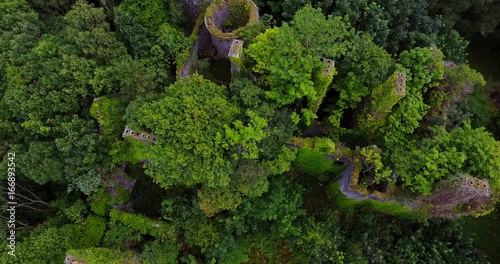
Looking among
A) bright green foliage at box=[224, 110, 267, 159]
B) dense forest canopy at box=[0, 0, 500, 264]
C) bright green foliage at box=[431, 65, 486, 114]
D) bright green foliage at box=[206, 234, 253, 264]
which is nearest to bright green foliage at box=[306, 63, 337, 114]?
dense forest canopy at box=[0, 0, 500, 264]

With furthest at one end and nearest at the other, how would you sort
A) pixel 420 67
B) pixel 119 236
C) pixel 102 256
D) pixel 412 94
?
1. pixel 119 236
2. pixel 412 94
3. pixel 420 67
4. pixel 102 256

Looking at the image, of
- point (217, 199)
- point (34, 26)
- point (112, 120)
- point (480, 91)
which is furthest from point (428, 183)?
point (34, 26)

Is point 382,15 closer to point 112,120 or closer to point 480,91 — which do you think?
point 480,91

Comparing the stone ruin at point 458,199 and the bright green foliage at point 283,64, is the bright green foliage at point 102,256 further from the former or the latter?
the stone ruin at point 458,199

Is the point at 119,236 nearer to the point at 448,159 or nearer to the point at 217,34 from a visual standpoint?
the point at 217,34

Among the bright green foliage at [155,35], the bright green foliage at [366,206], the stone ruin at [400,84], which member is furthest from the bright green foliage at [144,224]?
the stone ruin at [400,84]

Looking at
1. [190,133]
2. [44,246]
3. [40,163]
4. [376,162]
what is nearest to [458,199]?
[376,162]
